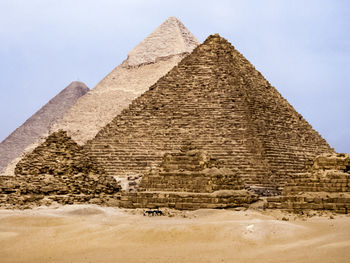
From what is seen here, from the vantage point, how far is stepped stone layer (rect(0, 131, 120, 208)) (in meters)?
19.2

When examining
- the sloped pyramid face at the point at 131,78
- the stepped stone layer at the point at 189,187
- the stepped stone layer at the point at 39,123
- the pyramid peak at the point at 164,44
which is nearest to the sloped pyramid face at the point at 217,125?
the stepped stone layer at the point at 189,187

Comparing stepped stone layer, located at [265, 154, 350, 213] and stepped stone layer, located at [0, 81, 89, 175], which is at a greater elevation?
stepped stone layer, located at [0, 81, 89, 175]

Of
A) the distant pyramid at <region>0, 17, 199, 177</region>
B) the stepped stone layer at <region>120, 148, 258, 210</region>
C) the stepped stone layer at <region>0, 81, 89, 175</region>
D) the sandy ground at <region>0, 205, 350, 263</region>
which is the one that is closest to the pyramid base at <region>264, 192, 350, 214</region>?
the sandy ground at <region>0, 205, 350, 263</region>

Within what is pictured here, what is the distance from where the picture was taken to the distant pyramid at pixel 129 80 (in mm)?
53031

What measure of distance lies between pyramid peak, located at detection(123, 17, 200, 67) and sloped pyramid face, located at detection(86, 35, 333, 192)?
733 inches

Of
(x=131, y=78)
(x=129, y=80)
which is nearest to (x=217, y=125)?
(x=129, y=80)

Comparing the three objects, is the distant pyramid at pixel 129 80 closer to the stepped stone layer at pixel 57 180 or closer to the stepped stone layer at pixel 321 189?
the stepped stone layer at pixel 57 180

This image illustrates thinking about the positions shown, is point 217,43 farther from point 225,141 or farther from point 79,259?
point 79,259

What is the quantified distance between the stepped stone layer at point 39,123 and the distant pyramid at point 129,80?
4.60 feet

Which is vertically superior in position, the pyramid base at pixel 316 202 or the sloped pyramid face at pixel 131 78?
the sloped pyramid face at pixel 131 78

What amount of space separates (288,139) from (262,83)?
473 cm

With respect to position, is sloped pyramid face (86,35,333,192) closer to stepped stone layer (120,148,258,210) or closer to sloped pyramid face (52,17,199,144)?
stepped stone layer (120,148,258,210)

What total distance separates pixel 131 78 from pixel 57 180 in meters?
37.3

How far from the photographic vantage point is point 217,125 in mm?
33156
